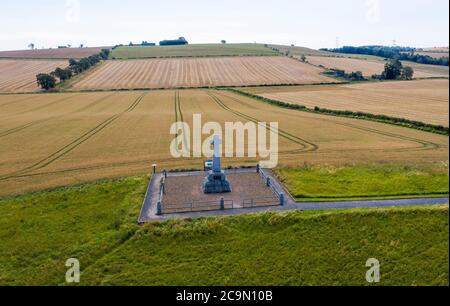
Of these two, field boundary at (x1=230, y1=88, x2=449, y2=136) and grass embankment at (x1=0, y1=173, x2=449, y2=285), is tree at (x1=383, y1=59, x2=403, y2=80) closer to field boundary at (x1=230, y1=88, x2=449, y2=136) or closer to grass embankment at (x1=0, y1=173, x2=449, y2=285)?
field boundary at (x1=230, y1=88, x2=449, y2=136)

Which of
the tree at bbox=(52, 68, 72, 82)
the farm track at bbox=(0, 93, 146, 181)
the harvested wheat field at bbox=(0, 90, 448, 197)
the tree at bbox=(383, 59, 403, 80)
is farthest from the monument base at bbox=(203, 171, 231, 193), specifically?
the tree at bbox=(383, 59, 403, 80)

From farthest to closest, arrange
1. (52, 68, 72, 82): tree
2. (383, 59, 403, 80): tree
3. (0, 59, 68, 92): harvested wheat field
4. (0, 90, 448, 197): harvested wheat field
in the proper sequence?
1. (383, 59, 403, 80): tree
2. (52, 68, 72, 82): tree
3. (0, 59, 68, 92): harvested wheat field
4. (0, 90, 448, 197): harvested wheat field

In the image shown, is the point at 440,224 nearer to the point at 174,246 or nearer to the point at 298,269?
the point at 298,269

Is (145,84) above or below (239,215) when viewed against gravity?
above

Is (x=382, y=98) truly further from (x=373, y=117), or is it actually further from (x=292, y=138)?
(x=292, y=138)

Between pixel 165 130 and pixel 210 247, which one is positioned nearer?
pixel 210 247
